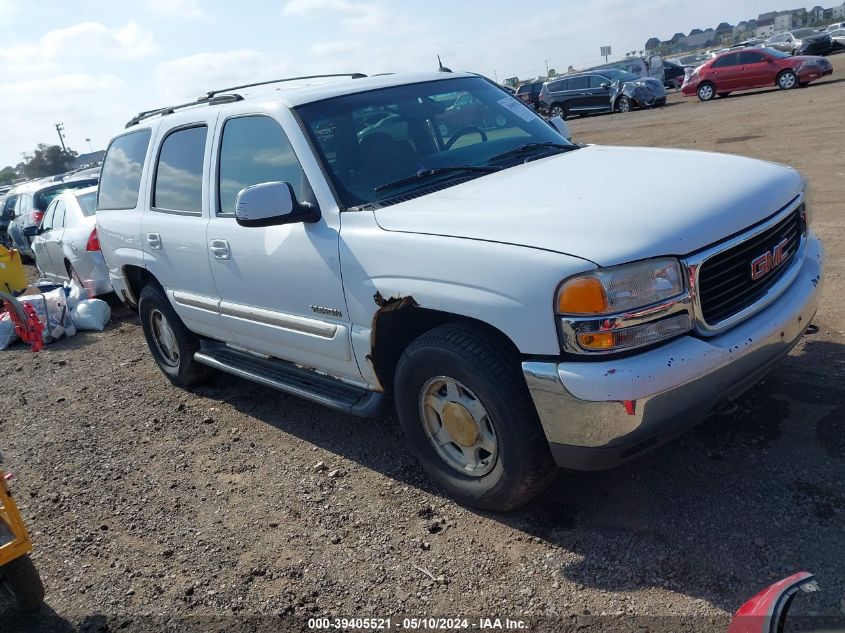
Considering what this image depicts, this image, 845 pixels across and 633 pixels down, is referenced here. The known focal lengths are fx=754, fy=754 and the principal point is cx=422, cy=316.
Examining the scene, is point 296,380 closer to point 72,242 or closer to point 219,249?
point 219,249

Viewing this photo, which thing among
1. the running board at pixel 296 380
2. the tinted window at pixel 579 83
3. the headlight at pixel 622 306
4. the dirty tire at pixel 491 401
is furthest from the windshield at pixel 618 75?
the headlight at pixel 622 306

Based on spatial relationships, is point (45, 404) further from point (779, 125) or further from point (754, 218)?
point (779, 125)

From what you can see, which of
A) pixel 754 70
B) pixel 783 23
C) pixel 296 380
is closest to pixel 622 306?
pixel 296 380

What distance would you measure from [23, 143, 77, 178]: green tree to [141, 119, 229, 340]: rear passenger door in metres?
74.5

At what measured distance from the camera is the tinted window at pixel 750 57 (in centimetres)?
2408

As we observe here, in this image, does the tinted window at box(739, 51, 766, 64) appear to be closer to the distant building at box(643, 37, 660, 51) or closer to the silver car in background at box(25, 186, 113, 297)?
the silver car in background at box(25, 186, 113, 297)

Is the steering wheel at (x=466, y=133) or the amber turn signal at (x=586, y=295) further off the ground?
the steering wheel at (x=466, y=133)

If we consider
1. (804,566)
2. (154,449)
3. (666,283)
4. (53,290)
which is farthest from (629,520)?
(53,290)

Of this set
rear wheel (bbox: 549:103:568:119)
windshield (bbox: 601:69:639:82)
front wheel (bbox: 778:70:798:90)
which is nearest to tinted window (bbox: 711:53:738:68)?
front wheel (bbox: 778:70:798:90)

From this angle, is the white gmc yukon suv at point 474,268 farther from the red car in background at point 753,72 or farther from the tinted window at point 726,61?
the tinted window at point 726,61

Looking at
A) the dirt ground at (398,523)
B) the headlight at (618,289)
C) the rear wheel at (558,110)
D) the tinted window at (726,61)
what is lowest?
the dirt ground at (398,523)

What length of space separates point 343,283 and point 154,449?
2139 mm

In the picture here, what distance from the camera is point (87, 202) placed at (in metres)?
9.64

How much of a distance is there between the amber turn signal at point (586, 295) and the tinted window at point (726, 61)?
2520 centimetres
